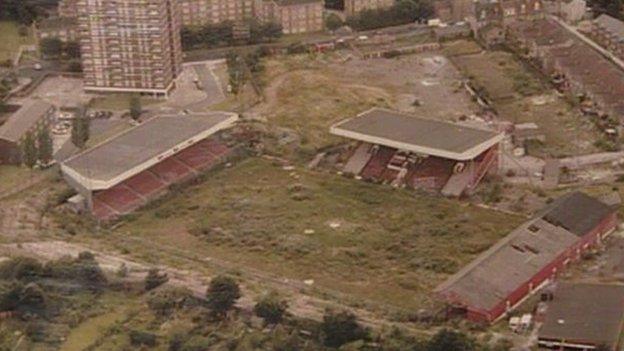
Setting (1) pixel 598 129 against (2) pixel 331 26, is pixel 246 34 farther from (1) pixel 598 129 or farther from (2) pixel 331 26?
(1) pixel 598 129

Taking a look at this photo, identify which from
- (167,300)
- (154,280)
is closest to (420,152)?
(154,280)

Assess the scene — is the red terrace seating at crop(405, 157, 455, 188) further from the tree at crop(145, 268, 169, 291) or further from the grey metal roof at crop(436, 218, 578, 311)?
the tree at crop(145, 268, 169, 291)

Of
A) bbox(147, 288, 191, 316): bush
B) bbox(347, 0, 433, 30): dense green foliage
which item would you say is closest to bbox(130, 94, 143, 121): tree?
bbox(347, 0, 433, 30): dense green foliage

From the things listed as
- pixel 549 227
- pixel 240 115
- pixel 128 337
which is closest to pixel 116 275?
pixel 128 337

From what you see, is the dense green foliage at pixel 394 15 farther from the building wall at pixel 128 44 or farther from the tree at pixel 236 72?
the building wall at pixel 128 44

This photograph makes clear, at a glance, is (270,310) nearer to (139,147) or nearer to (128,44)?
(139,147)
